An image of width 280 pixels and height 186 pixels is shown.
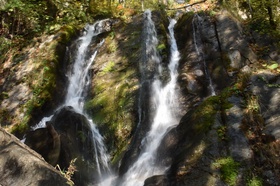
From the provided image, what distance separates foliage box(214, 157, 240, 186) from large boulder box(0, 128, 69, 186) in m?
3.42

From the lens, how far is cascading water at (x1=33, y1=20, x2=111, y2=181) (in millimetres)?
8570

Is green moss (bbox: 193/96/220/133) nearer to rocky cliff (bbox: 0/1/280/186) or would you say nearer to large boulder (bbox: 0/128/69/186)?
rocky cliff (bbox: 0/1/280/186)

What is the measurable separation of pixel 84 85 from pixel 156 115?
12.7ft

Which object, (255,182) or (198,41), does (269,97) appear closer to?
(255,182)

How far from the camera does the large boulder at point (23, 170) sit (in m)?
3.25

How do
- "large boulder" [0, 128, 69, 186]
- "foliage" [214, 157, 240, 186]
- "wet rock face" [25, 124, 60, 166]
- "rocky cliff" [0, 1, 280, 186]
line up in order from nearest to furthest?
"large boulder" [0, 128, 69, 186]
"foliage" [214, 157, 240, 186]
"rocky cliff" [0, 1, 280, 186]
"wet rock face" [25, 124, 60, 166]

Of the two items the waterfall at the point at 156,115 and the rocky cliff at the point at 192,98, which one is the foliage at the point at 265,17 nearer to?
the rocky cliff at the point at 192,98

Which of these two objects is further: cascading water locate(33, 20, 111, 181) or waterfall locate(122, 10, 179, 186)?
cascading water locate(33, 20, 111, 181)

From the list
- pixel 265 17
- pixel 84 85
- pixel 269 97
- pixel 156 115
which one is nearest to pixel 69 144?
pixel 156 115

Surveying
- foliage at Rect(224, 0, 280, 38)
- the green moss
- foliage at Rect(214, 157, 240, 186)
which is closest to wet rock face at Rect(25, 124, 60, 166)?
the green moss

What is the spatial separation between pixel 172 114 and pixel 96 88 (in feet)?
11.6

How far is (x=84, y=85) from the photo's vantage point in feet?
37.8

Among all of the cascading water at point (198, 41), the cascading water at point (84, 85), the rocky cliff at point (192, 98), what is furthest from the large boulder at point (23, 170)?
the cascading water at point (198, 41)

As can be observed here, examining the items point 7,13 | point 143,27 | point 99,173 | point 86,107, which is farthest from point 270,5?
point 7,13
